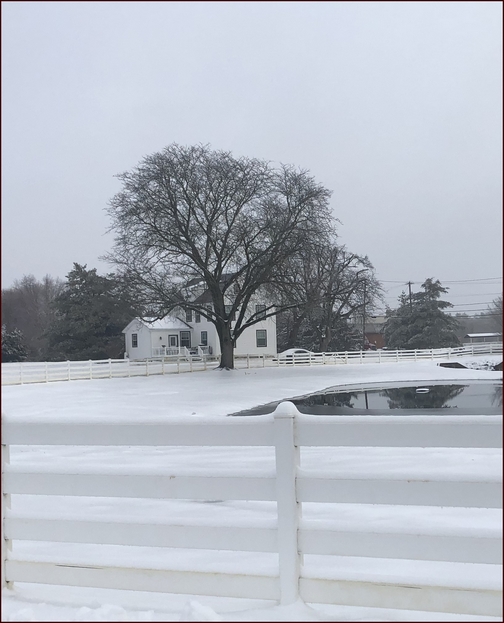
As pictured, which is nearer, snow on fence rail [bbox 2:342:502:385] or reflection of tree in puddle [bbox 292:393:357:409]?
snow on fence rail [bbox 2:342:502:385]

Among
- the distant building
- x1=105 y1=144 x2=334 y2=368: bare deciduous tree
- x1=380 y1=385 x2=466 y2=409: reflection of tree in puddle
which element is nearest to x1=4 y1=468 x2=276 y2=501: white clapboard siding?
the distant building

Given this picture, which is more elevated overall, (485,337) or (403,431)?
(485,337)

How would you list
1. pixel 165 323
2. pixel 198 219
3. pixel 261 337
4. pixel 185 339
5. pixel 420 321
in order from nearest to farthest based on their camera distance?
pixel 420 321, pixel 261 337, pixel 165 323, pixel 185 339, pixel 198 219

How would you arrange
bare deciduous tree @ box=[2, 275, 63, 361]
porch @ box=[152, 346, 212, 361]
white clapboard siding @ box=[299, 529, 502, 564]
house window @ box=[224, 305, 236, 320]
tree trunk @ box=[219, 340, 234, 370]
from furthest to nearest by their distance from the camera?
porch @ box=[152, 346, 212, 361] → house window @ box=[224, 305, 236, 320] → tree trunk @ box=[219, 340, 234, 370] → bare deciduous tree @ box=[2, 275, 63, 361] → white clapboard siding @ box=[299, 529, 502, 564]

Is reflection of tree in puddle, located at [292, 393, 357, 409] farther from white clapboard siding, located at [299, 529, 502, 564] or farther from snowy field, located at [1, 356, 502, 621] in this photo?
white clapboard siding, located at [299, 529, 502, 564]

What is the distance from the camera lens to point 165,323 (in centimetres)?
1998

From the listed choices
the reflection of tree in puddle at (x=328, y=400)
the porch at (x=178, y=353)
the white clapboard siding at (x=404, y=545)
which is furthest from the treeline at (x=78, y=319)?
the white clapboard siding at (x=404, y=545)

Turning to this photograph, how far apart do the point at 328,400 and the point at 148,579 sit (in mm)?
9786

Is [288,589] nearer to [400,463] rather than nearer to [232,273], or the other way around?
[400,463]

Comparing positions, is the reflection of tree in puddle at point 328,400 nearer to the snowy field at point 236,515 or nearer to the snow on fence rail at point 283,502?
the snowy field at point 236,515

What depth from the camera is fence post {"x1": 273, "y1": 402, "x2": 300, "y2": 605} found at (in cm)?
263

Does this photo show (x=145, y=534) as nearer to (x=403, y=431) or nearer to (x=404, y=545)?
(x=404, y=545)

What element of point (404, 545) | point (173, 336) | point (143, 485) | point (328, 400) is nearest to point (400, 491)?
point (404, 545)

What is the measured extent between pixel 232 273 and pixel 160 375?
445 centimetres
